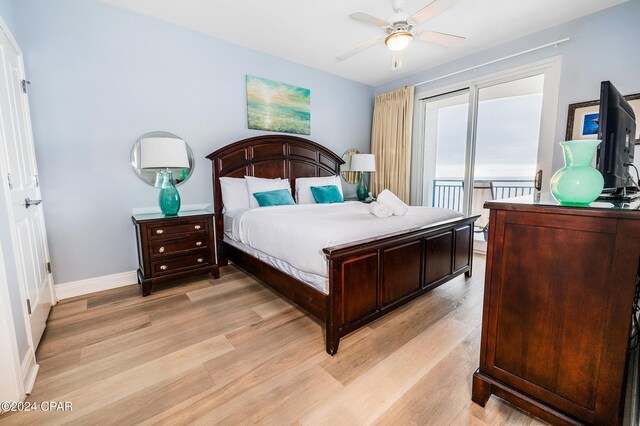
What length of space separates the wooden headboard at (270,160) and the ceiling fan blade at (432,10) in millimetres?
2202

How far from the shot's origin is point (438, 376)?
159 centimetres

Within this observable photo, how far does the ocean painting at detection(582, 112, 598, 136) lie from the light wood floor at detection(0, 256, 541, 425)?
7.47 feet

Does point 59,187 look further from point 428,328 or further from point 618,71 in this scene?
point 618,71

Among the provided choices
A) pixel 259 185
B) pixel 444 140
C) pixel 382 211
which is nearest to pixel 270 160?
pixel 259 185

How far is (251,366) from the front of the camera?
1684 millimetres

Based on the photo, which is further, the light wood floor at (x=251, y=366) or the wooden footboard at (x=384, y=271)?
the wooden footboard at (x=384, y=271)

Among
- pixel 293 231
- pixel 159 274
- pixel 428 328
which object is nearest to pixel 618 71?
pixel 428 328

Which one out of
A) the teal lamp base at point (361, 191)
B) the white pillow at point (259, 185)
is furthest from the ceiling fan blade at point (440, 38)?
the teal lamp base at point (361, 191)

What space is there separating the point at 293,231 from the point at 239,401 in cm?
112

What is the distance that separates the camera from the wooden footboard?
1.75m

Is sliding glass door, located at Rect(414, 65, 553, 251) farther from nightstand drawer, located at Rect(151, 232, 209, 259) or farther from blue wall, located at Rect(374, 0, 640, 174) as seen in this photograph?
nightstand drawer, located at Rect(151, 232, 209, 259)

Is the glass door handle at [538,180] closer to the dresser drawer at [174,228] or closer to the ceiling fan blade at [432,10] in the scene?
the ceiling fan blade at [432,10]

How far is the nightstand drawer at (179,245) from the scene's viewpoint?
2699 millimetres

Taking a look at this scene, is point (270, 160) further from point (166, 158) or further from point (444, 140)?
point (444, 140)
